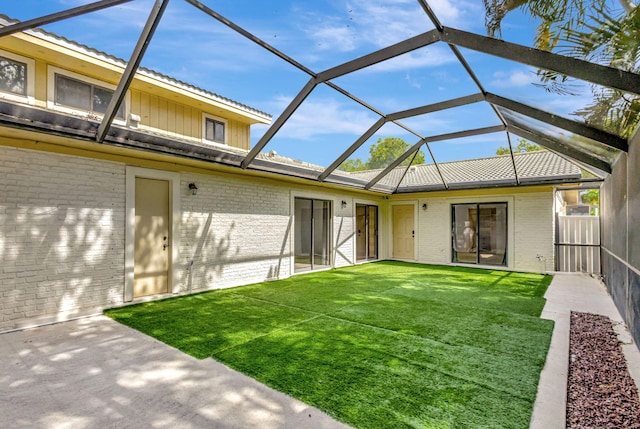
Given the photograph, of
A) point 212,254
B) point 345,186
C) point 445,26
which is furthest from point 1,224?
point 345,186

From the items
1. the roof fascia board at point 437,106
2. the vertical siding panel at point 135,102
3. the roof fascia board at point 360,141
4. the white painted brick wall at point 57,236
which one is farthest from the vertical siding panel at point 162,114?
the roof fascia board at point 437,106

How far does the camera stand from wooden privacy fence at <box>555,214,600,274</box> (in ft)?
28.5

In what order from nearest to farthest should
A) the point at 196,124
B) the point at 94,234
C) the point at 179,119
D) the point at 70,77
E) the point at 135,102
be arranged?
the point at 94,234
the point at 70,77
the point at 135,102
the point at 179,119
the point at 196,124

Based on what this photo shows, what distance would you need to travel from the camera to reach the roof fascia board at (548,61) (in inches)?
89.7

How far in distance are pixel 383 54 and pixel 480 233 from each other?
8048mm

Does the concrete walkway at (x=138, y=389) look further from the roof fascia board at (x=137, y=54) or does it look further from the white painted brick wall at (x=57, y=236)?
the roof fascia board at (x=137, y=54)

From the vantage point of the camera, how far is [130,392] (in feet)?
8.61

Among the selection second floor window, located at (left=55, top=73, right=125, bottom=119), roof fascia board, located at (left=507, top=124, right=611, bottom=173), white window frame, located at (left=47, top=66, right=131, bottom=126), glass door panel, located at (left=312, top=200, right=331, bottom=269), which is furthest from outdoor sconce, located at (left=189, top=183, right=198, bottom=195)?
roof fascia board, located at (left=507, top=124, right=611, bottom=173)

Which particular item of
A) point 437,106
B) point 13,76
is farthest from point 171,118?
point 437,106

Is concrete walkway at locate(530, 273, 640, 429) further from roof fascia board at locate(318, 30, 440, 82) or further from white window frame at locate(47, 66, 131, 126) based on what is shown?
white window frame at locate(47, 66, 131, 126)

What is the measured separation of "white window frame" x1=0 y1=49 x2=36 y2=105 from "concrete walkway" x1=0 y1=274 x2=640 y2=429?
4.00m

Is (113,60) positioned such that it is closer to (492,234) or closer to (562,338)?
(562,338)

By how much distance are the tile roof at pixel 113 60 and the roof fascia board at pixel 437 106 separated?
4.60 metres

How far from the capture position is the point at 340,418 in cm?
224
